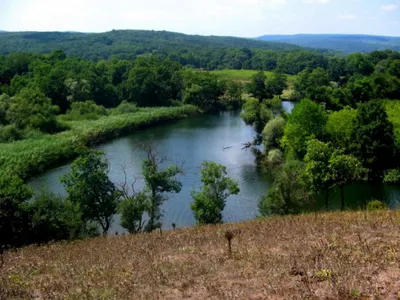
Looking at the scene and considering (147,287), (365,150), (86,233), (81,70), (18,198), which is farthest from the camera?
(81,70)

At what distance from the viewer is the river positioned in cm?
3364

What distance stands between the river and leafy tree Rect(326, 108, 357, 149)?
650 cm

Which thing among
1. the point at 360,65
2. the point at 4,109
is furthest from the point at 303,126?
the point at 360,65

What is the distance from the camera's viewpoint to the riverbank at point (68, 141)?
1737 inches

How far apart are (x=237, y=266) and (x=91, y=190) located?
60.6 ft

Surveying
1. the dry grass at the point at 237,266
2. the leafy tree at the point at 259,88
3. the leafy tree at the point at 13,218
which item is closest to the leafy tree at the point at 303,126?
the leafy tree at the point at 13,218

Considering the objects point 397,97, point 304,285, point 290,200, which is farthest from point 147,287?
point 397,97

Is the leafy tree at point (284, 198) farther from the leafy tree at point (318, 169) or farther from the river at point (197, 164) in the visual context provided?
the river at point (197, 164)

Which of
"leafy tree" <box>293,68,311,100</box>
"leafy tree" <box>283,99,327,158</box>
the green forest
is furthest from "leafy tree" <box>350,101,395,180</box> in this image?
"leafy tree" <box>293,68,311,100</box>

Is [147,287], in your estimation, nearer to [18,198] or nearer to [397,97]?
[18,198]

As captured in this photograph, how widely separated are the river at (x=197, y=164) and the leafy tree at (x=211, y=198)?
3064 mm

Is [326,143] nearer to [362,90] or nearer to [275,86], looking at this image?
[362,90]

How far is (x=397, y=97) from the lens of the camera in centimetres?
6969

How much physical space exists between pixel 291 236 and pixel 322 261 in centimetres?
269
